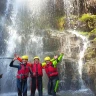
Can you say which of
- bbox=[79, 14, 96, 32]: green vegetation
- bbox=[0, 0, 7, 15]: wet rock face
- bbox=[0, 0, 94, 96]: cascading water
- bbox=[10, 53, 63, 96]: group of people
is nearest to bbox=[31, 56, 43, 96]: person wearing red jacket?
bbox=[10, 53, 63, 96]: group of people

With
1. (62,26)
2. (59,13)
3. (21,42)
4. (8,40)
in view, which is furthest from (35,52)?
(59,13)

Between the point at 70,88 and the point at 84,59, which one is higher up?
the point at 84,59

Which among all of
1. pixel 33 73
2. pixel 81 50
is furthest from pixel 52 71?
pixel 81 50

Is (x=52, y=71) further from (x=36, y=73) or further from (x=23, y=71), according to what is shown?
(x=23, y=71)

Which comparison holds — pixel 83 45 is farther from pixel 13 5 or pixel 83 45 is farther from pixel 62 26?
pixel 13 5

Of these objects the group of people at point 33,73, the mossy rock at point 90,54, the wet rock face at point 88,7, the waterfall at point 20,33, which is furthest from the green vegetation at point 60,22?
the group of people at point 33,73

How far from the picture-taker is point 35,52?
1477cm

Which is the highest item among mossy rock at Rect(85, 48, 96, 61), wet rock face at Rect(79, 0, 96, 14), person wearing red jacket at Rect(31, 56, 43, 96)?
wet rock face at Rect(79, 0, 96, 14)

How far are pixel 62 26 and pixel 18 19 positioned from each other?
3.39 metres

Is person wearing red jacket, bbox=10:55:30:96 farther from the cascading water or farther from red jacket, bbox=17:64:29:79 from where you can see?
the cascading water

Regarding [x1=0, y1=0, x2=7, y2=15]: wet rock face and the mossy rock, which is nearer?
the mossy rock

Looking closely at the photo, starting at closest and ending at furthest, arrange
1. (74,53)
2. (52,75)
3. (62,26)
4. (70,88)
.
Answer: (52,75), (70,88), (74,53), (62,26)

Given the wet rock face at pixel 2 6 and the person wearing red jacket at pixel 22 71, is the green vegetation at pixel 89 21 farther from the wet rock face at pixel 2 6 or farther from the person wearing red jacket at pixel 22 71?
the person wearing red jacket at pixel 22 71

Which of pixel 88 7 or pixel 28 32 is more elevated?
pixel 88 7
